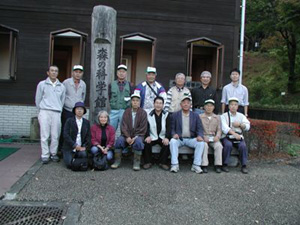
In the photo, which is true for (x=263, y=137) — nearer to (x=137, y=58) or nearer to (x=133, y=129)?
(x=133, y=129)

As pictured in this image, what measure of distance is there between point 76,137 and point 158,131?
1.68 meters

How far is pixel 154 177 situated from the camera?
17.0ft

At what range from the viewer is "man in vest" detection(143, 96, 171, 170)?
5.79m

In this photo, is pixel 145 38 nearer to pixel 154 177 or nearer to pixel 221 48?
pixel 221 48

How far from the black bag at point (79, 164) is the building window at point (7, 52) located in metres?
5.10

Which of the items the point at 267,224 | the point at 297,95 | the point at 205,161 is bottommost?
the point at 267,224

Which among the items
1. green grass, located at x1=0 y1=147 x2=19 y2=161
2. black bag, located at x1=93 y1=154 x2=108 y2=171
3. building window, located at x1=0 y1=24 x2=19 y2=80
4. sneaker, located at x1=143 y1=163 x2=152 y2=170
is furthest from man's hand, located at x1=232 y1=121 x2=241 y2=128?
building window, located at x1=0 y1=24 x2=19 y2=80

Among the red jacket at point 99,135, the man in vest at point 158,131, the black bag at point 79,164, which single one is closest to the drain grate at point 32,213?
the black bag at point 79,164

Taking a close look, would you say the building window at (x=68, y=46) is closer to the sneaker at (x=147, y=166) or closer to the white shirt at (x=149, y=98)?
the white shirt at (x=149, y=98)

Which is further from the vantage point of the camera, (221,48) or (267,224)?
(221,48)

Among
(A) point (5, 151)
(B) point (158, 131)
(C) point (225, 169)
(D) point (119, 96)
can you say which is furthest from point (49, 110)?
(C) point (225, 169)

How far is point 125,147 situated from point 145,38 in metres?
4.88

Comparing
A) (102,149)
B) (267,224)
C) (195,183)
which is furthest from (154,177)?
(267,224)

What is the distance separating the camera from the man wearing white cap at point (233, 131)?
19.0 feet
